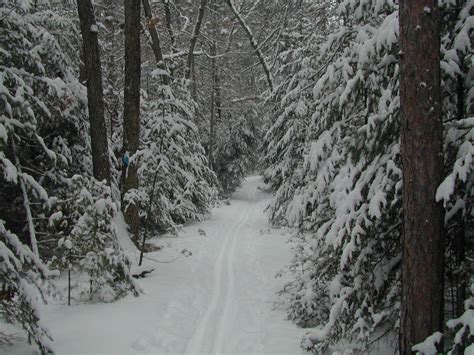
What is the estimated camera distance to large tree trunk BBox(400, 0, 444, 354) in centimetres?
444

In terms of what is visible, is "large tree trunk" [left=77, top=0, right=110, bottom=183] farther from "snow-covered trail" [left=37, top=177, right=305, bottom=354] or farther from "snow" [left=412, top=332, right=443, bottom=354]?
"snow" [left=412, top=332, right=443, bottom=354]

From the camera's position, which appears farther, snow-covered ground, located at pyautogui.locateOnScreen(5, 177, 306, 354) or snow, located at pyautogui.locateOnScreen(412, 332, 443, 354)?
snow-covered ground, located at pyautogui.locateOnScreen(5, 177, 306, 354)

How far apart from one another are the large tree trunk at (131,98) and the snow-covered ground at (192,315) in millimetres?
2161

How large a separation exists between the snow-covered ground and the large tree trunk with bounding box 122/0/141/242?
7.09 feet

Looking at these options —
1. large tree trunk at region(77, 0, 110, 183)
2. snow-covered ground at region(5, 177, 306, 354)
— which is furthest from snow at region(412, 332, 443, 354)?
large tree trunk at region(77, 0, 110, 183)

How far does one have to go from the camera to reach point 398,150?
16.9 feet

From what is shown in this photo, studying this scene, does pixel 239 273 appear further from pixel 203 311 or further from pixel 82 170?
pixel 82 170

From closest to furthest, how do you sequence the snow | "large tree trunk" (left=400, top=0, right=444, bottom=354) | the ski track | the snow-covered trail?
the snow
"large tree trunk" (left=400, top=0, right=444, bottom=354)
the snow-covered trail
the ski track

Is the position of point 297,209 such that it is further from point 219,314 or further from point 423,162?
point 423,162

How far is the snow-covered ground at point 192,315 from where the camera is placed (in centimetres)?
614

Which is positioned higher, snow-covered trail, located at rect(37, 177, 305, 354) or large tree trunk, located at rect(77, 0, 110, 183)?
large tree trunk, located at rect(77, 0, 110, 183)

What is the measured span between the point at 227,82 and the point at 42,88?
22.4 meters

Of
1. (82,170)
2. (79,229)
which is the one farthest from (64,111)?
(79,229)

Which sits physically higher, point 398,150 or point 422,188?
point 398,150
